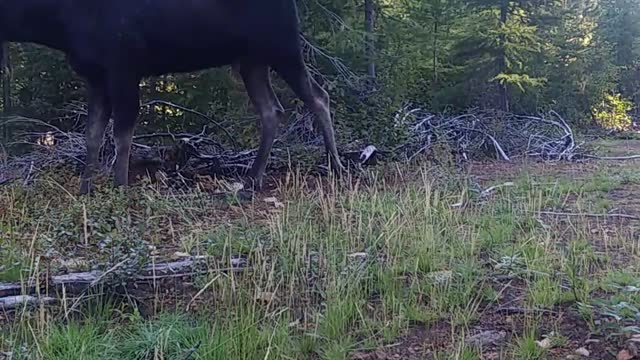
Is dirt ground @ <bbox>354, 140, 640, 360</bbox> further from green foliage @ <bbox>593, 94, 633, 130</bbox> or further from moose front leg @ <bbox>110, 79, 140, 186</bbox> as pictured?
green foliage @ <bbox>593, 94, 633, 130</bbox>

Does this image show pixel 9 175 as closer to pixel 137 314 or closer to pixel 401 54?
pixel 137 314

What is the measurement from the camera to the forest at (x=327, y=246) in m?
2.31

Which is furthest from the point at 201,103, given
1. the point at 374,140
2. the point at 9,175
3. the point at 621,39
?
the point at 621,39

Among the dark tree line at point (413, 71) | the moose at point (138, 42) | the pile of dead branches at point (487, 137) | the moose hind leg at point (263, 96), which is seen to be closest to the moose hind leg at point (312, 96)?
the moose at point (138, 42)

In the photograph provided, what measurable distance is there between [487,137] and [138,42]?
505 centimetres

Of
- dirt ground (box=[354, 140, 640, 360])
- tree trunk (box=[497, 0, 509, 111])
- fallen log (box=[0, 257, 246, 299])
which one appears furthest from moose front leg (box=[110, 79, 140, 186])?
tree trunk (box=[497, 0, 509, 111])

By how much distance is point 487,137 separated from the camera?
8766 mm

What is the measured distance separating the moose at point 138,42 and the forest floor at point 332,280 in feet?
2.75

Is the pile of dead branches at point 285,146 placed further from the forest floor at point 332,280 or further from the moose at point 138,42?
the forest floor at point 332,280

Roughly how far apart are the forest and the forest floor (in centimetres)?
1

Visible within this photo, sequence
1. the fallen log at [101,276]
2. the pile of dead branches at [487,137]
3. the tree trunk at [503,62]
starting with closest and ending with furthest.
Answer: the fallen log at [101,276] < the pile of dead branches at [487,137] < the tree trunk at [503,62]

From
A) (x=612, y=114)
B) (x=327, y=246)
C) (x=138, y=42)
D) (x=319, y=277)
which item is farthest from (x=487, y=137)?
(x=612, y=114)

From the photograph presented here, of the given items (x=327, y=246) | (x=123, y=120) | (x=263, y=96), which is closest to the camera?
(x=327, y=246)

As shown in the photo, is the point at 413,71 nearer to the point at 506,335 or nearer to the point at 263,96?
the point at 263,96
